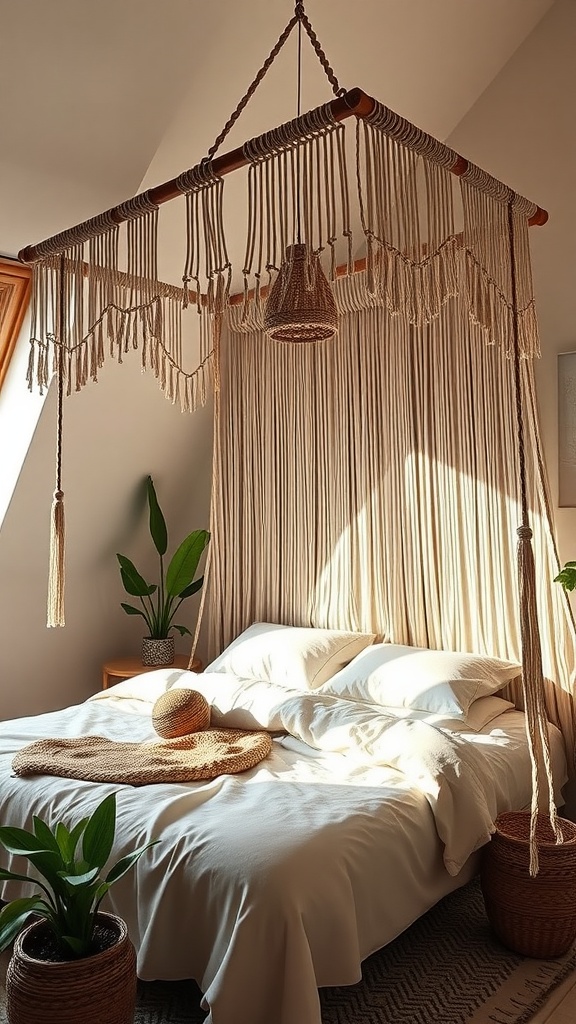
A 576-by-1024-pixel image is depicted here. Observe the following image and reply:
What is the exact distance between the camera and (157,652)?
436cm

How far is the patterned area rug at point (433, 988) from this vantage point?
223 centimetres

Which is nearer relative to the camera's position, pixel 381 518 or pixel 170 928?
pixel 170 928

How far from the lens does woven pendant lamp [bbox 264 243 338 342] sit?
8.04 feet

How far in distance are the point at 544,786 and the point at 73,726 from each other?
1.72m

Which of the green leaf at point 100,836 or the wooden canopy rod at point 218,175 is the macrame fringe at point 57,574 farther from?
the green leaf at point 100,836

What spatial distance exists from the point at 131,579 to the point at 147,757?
1758 millimetres

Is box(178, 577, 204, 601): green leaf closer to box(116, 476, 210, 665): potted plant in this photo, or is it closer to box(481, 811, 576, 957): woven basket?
box(116, 476, 210, 665): potted plant

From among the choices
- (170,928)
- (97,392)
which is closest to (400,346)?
(97,392)

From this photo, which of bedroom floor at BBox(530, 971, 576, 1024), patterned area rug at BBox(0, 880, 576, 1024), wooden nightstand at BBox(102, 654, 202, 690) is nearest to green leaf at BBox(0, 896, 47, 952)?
patterned area rug at BBox(0, 880, 576, 1024)

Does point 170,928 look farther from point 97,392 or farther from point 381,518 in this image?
point 97,392

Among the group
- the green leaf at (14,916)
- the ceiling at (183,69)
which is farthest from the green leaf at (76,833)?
the ceiling at (183,69)

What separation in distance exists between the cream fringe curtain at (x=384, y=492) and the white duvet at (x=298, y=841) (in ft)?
2.17

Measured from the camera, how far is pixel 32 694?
433 cm

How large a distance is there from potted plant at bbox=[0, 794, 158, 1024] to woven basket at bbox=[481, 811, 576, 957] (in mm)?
1169
